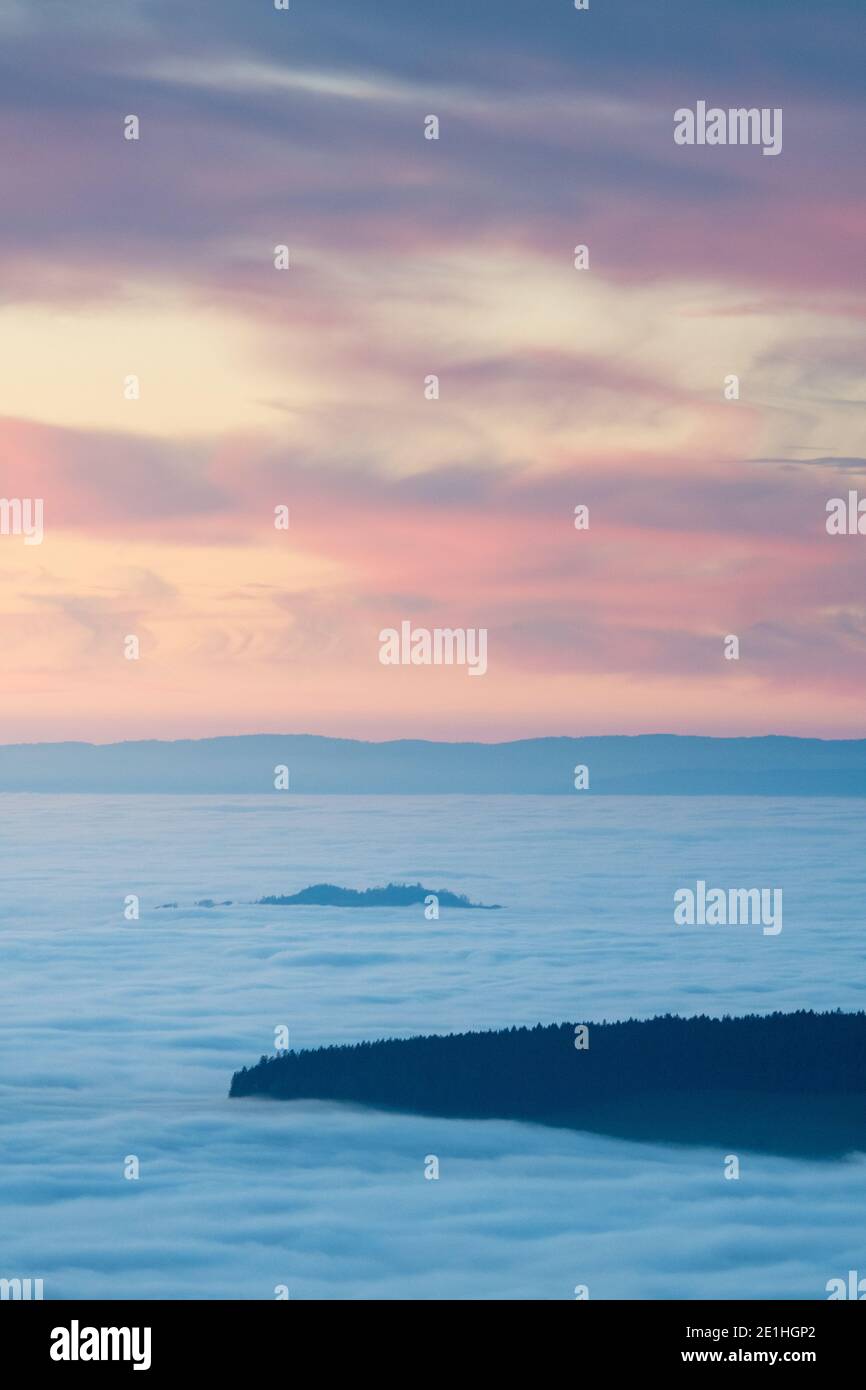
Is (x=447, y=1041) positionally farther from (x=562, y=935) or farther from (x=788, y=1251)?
(x=562, y=935)

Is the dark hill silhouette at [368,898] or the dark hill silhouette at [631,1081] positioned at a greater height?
the dark hill silhouette at [368,898]

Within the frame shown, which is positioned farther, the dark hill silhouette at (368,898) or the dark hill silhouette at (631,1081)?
the dark hill silhouette at (368,898)

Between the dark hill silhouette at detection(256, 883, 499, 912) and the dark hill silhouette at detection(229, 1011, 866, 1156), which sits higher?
the dark hill silhouette at detection(256, 883, 499, 912)

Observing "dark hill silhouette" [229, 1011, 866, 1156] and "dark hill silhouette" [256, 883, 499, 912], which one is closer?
"dark hill silhouette" [229, 1011, 866, 1156]

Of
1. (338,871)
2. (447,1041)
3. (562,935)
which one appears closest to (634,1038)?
(447,1041)
